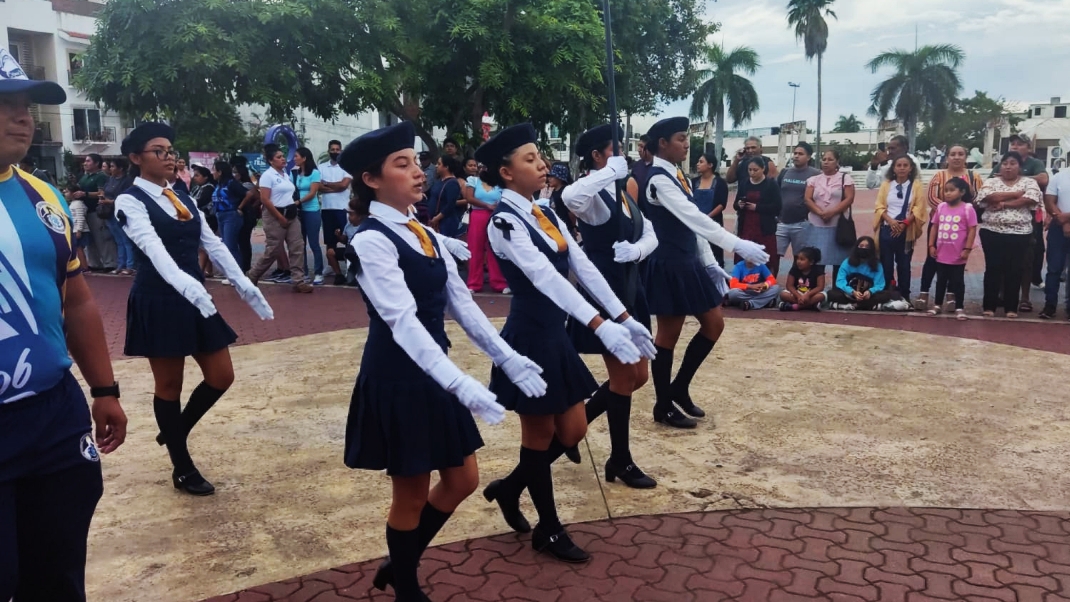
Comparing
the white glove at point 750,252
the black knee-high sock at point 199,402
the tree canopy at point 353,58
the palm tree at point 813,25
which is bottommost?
the black knee-high sock at point 199,402

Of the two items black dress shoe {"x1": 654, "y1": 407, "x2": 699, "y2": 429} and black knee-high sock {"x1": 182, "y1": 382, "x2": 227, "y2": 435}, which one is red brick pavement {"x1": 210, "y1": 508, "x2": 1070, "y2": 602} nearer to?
black dress shoe {"x1": 654, "y1": 407, "x2": 699, "y2": 429}

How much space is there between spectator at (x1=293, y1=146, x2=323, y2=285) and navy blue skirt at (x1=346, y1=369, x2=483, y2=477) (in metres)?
9.02

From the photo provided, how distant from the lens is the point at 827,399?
225 inches

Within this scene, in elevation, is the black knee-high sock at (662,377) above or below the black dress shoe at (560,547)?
above

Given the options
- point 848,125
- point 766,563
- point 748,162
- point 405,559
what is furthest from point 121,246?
point 848,125

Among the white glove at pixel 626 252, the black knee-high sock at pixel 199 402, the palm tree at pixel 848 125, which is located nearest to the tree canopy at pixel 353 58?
the black knee-high sock at pixel 199 402

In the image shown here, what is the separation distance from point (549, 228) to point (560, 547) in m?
1.36

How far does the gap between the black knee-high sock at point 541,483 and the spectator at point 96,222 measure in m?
11.7

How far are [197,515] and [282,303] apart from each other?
6.37m

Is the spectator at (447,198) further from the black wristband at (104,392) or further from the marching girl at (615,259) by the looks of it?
the black wristband at (104,392)

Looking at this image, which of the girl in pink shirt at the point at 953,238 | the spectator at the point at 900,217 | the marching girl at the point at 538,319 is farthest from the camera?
the spectator at the point at 900,217

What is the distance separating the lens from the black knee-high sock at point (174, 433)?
14.2ft

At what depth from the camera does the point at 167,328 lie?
420 cm

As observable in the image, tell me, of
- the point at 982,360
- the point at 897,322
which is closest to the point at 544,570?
the point at 982,360
